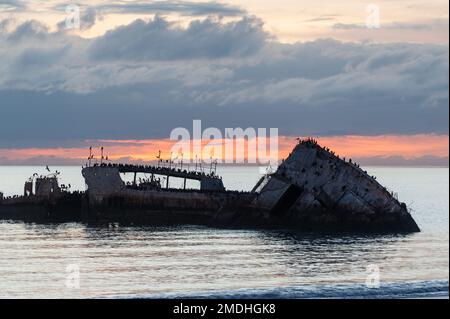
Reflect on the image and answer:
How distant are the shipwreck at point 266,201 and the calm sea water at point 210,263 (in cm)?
398

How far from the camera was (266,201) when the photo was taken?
350ft

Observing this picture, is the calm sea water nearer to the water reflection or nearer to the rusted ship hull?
the water reflection

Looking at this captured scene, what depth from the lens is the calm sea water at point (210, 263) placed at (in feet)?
218

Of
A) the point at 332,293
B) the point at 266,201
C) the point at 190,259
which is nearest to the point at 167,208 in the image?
the point at 266,201

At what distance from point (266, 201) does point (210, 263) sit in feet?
93.4

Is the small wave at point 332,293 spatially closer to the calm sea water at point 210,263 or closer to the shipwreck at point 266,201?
the calm sea water at point 210,263

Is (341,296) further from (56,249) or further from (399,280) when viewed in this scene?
(56,249)

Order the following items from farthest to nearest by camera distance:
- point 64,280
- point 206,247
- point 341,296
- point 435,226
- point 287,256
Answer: point 435,226 → point 206,247 → point 287,256 → point 64,280 → point 341,296

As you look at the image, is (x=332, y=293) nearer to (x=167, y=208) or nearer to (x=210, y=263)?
(x=210, y=263)

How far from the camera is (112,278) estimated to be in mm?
71125
